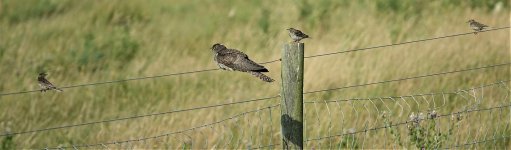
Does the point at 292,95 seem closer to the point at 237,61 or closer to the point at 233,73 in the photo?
the point at 237,61

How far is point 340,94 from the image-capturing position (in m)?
10.5

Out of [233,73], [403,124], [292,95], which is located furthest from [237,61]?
[233,73]

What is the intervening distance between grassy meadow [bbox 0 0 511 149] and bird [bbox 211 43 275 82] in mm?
1533

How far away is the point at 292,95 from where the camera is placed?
6078mm

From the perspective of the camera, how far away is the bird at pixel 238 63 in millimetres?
5876

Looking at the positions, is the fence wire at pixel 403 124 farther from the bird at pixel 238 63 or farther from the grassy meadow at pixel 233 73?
the bird at pixel 238 63

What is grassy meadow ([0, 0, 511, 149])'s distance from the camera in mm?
9391

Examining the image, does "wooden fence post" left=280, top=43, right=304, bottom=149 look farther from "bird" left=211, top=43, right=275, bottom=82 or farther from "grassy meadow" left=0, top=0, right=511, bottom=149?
"grassy meadow" left=0, top=0, right=511, bottom=149

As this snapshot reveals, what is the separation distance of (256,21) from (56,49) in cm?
302

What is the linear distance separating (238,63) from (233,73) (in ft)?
18.6

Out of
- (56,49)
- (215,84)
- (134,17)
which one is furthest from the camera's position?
(134,17)

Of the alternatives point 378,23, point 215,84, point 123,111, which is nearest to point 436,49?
point 378,23

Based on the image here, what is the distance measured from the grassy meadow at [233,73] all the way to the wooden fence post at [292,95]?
156 cm

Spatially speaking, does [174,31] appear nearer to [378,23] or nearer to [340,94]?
[378,23]
